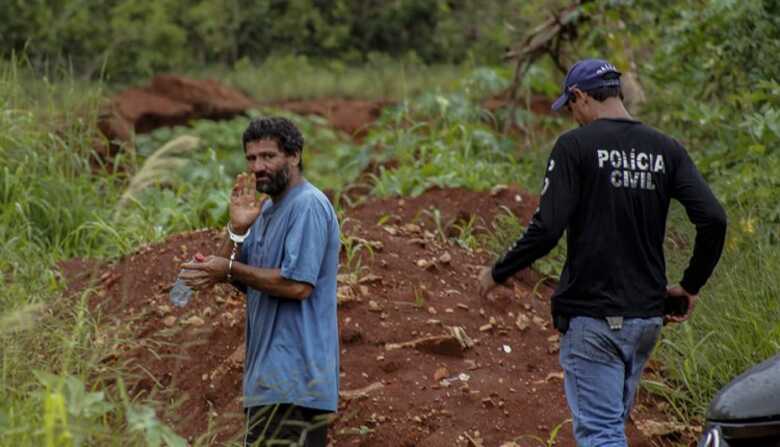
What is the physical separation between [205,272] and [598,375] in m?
1.60

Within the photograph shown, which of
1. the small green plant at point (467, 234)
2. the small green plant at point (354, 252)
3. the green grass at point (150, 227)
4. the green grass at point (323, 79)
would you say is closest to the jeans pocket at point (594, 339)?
the green grass at point (150, 227)

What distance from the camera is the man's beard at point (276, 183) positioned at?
6.29 metres

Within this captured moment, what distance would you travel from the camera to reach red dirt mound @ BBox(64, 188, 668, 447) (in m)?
7.59

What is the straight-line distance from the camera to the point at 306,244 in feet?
20.2

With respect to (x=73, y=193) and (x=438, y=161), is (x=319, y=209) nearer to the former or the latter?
(x=73, y=193)

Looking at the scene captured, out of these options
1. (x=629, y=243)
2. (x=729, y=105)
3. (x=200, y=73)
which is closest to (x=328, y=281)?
(x=629, y=243)

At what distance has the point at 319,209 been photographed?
20.4 ft

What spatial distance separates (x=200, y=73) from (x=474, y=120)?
39.6 ft

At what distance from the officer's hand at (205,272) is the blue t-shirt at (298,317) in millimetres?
168

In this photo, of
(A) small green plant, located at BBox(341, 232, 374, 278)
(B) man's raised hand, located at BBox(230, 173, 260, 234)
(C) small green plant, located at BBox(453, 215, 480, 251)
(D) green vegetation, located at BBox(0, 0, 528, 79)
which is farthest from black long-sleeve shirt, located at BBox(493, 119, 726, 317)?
(D) green vegetation, located at BBox(0, 0, 528, 79)

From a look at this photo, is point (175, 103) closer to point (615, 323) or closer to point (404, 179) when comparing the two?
point (404, 179)

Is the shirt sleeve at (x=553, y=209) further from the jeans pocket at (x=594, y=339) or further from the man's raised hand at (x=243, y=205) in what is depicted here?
the man's raised hand at (x=243, y=205)

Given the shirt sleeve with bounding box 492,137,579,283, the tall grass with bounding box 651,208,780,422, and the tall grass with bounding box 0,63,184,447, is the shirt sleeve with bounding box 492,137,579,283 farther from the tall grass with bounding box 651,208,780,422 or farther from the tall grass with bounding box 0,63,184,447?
the tall grass with bounding box 651,208,780,422

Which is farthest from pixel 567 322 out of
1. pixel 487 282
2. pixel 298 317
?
pixel 298 317
